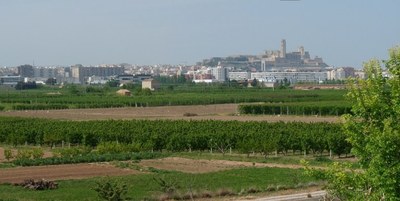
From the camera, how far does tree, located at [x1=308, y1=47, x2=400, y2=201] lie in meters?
14.2

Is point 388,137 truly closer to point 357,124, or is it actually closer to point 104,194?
point 357,124

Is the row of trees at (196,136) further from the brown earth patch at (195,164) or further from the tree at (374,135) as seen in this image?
the tree at (374,135)

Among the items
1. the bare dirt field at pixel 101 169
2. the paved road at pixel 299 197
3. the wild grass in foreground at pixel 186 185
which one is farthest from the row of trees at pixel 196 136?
the paved road at pixel 299 197

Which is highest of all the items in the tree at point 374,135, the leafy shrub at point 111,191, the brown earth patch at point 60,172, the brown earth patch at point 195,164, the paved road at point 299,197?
the tree at point 374,135

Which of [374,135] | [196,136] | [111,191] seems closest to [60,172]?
[111,191]

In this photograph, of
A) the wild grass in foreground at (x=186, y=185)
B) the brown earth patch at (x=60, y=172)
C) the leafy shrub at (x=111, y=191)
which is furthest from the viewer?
the brown earth patch at (x=60, y=172)

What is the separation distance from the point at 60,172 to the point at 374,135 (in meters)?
29.2

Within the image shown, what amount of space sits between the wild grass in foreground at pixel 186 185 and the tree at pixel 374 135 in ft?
54.0

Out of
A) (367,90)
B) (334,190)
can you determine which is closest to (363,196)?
(334,190)

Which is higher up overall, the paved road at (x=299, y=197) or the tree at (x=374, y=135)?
the tree at (x=374, y=135)

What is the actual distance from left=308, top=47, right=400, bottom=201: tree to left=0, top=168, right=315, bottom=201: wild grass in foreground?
1646 cm

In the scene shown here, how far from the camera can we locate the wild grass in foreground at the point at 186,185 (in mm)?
31656

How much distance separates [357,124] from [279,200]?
16.1m

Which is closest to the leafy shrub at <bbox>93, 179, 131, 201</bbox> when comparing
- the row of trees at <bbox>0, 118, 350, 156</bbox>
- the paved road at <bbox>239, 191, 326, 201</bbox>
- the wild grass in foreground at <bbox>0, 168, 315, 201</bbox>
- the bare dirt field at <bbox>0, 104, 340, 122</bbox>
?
the wild grass in foreground at <bbox>0, 168, 315, 201</bbox>
